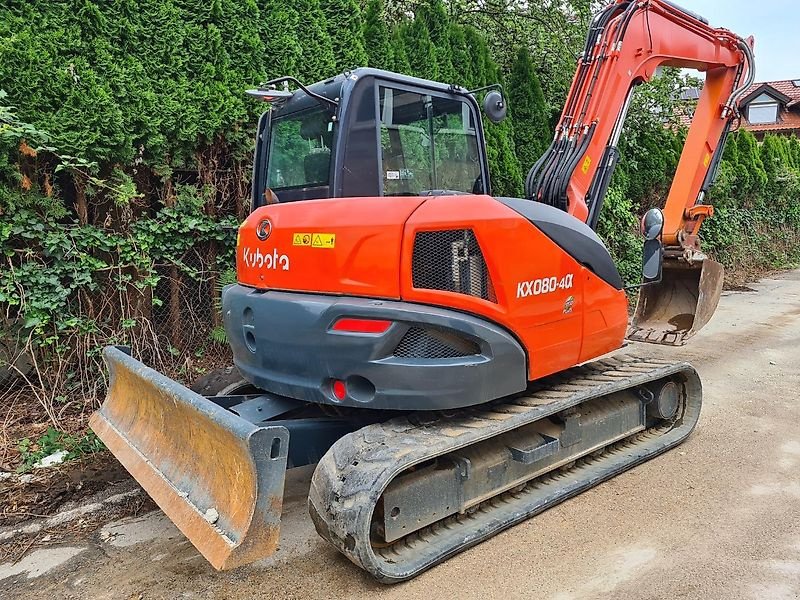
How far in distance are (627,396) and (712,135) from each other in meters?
2.78

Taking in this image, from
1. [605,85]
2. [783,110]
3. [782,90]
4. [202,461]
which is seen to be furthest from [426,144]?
[782,90]

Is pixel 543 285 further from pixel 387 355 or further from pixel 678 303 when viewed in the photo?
pixel 678 303

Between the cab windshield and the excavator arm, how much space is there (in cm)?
175

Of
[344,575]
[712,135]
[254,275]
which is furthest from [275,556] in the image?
[712,135]

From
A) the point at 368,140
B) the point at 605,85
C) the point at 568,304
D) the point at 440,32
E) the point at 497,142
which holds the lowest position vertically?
the point at 568,304

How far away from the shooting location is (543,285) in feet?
11.3

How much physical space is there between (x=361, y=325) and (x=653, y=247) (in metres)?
2.62

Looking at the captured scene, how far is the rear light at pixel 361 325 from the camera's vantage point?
9.96ft

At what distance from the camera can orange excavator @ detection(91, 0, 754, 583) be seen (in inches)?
115

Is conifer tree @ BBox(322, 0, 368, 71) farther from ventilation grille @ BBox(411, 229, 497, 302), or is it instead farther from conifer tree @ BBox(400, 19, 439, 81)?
ventilation grille @ BBox(411, 229, 497, 302)

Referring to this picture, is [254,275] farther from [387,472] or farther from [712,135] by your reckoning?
[712,135]

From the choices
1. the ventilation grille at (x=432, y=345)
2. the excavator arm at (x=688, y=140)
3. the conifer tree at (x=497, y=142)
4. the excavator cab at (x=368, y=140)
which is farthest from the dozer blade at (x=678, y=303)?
the conifer tree at (x=497, y=142)

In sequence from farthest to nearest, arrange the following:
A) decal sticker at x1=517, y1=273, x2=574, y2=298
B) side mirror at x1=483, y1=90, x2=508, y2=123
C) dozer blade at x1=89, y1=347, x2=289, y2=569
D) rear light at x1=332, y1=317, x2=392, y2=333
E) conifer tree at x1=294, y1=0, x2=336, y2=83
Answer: conifer tree at x1=294, y1=0, x2=336, y2=83, side mirror at x1=483, y1=90, x2=508, y2=123, decal sticker at x1=517, y1=273, x2=574, y2=298, rear light at x1=332, y1=317, x2=392, y2=333, dozer blade at x1=89, y1=347, x2=289, y2=569

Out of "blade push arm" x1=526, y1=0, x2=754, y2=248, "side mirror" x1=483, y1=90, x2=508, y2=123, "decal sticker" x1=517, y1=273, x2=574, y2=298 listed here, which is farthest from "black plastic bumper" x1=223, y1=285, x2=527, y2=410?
"blade push arm" x1=526, y1=0, x2=754, y2=248
